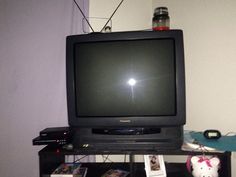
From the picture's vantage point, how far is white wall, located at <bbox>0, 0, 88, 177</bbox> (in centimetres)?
185

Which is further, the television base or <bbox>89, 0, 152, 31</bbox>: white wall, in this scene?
<bbox>89, 0, 152, 31</bbox>: white wall

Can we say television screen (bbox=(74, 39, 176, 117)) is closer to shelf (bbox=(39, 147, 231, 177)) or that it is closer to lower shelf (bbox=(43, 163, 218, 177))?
shelf (bbox=(39, 147, 231, 177))

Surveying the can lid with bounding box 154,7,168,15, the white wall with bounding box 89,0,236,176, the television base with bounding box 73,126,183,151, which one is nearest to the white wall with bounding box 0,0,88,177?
the white wall with bounding box 89,0,236,176

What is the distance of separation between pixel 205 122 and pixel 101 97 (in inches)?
36.2

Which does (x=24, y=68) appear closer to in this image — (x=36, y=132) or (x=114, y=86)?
(x=36, y=132)

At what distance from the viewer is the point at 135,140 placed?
57.1 inches

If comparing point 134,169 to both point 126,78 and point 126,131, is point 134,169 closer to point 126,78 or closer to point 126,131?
point 126,131

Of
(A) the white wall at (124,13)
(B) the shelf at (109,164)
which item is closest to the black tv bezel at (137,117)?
(B) the shelf at (109,164)

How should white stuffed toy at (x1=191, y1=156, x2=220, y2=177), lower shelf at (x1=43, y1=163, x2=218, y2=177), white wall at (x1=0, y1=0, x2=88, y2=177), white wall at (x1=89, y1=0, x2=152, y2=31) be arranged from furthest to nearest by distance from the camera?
white wall at (x1=89, y1=0, x2=152, y2=31)
white wall at (x1=0, y1=0, x2=88, y2=177)
lower shelf at (x1=43, y1=163, x2=218, y2=177)
white stuffed toy at (x1=191, y1=156, x2=220, y2=177)

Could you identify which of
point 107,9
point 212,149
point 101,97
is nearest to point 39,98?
point 101,97

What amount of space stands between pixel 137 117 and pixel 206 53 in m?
0.82

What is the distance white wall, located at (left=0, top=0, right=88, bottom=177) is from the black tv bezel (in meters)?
0.39

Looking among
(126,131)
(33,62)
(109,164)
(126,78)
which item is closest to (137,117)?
(126,131)

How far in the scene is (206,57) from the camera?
1834 mm
